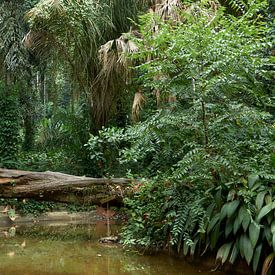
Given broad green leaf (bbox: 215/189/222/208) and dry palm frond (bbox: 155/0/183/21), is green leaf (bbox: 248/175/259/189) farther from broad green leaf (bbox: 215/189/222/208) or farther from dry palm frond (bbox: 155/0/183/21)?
dry palm frond (bbox: 155/0/183/21)

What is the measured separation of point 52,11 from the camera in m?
7.79

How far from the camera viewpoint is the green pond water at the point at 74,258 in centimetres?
431

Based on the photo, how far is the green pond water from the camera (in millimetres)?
4312

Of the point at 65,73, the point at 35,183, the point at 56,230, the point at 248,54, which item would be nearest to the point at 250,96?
the point at 248,54

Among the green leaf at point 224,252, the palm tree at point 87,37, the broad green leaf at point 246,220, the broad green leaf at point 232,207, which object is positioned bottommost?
the green leaf at point 224,252

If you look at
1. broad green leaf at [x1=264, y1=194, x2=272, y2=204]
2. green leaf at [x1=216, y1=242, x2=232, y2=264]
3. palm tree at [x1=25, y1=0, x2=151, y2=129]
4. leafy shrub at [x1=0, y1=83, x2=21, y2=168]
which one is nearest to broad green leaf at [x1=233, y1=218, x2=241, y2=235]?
green leaf at [x1=216, y1=242, x2=232, y2=264]

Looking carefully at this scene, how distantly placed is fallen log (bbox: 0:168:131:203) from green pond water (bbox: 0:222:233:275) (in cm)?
67

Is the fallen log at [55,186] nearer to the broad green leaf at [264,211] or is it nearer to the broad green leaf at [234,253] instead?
the broad green leaf at [234,253]

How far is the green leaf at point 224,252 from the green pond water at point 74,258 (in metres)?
0.20

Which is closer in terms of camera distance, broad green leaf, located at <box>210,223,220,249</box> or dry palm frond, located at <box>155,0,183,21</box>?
broad green leaf, located at <box>210,223,220,249</box>

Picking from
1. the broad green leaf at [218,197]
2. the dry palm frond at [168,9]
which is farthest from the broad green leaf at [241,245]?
the dry palm frond at [168,9]

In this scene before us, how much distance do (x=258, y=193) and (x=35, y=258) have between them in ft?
9.13

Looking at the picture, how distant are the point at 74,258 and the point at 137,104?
374cm

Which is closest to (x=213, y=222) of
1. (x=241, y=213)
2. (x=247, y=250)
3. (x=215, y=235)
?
(x=215, y=235)
